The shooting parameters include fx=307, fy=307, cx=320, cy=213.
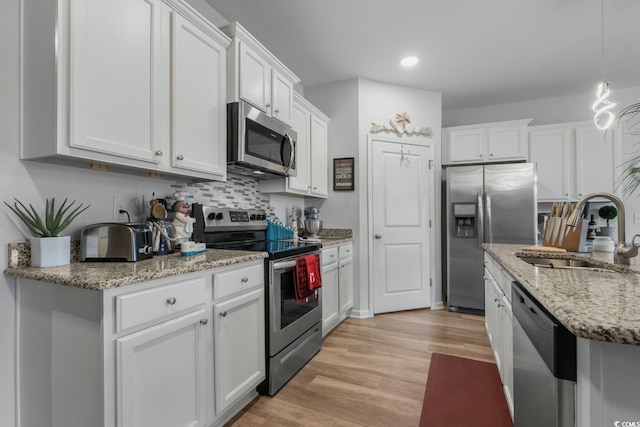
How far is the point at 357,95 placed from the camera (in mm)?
3607

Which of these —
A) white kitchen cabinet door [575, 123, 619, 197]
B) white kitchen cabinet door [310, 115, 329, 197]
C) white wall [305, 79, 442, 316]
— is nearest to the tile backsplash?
white kitchen cabinet door [310, 115, 329, 197]

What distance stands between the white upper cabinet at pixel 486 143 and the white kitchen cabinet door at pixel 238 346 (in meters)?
3.29

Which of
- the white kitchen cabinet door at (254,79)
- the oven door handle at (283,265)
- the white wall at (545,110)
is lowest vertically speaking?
the oven door handle at (283,265)

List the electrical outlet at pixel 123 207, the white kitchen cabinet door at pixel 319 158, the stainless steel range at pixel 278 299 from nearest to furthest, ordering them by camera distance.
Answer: the electrical outlet at pixel 123 207
the stainless steel range at pixel 278 299
the white kitchen cabinet door at pixel 319 158

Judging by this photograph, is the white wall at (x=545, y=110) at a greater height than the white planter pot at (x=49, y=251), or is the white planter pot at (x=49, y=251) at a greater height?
the white wall at (x=545, y=110)

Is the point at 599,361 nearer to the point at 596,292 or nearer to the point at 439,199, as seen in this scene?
the point at 596,292

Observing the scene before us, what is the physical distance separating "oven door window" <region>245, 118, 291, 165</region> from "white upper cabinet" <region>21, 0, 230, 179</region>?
0.94ft

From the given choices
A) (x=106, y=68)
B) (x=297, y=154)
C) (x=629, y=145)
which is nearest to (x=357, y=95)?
(x=297, y=154)

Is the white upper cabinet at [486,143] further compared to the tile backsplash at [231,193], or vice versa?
the white upper cabinet at [486,143]

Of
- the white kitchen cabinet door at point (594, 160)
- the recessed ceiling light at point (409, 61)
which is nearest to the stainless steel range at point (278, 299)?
the recessed ceiling light at point (409, 61)

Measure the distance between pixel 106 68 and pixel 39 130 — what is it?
14.8 inches

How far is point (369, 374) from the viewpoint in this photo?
2193 millimetres

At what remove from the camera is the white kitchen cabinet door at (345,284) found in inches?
125

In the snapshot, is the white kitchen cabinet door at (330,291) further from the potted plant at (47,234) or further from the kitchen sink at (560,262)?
the potted plant at (47,234)
